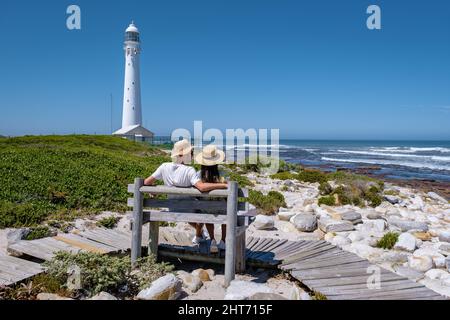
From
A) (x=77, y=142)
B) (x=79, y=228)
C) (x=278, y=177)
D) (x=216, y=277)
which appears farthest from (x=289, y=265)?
(x=77, y=142)

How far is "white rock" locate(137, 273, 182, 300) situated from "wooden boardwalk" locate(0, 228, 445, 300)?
1.07m

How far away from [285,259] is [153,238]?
1.98 metres

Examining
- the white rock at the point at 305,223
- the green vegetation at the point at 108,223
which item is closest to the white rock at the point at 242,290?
the green vegetation at the point at 108,223

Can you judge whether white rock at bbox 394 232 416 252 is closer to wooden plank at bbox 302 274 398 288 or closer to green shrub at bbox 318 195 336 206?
wooden plank at bbox 302 274 398 288

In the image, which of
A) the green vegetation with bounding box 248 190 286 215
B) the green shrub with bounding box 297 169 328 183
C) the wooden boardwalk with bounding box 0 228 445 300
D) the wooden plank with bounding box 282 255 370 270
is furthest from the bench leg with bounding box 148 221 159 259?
the green shrub with bounding box 297 169 328 183

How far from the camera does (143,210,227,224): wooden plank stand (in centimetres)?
530

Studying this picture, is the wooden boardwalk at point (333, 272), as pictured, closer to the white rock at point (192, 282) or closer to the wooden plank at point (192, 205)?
the white rock at point (192, 282)

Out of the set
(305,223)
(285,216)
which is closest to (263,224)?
(305,223)

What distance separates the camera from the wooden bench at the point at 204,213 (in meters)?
5.16

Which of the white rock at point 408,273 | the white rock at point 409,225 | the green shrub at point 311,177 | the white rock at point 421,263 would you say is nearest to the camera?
the white rock at point 408,273

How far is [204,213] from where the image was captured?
220 inches

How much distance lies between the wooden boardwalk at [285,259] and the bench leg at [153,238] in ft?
0.60
